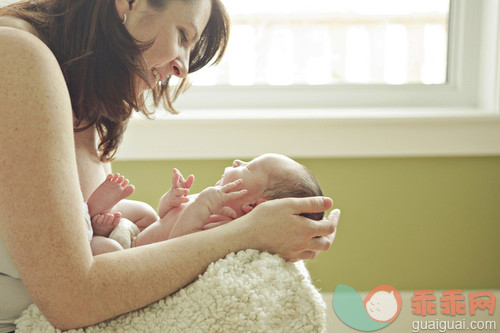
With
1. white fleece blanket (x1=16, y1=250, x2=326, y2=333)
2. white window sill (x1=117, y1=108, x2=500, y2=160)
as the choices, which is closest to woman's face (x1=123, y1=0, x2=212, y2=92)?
white fleece blanket (x1=16, y1=250, x2=326, y2=333)

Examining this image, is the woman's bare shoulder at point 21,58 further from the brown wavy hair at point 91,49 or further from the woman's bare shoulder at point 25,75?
the brown wavy hair at point 91,49

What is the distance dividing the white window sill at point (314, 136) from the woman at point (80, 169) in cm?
72

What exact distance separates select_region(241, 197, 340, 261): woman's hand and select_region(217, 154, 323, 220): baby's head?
12cm

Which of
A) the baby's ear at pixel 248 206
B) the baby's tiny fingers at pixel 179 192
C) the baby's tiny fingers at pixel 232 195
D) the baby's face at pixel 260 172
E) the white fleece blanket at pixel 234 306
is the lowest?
the white fleece blanket at pixel 234 306

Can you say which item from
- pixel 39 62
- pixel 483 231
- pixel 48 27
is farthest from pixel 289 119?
pixel 39 62

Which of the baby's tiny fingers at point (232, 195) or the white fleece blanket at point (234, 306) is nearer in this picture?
the white fleece blanket at point (234, 306)

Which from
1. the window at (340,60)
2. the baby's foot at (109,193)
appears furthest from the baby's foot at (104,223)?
the window at (340,60)

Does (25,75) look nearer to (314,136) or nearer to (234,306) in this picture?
(234,306)

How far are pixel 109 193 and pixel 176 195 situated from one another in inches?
6.2

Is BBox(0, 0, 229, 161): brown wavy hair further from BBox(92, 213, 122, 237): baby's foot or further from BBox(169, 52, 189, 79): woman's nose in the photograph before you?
BBox(92, 213, 122, 237): baby's foot

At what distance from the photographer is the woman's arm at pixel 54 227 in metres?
0.86

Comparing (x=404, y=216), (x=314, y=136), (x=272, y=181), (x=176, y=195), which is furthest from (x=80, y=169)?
(x=404, y=216)

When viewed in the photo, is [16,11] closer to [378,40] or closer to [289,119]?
→ [289,119]

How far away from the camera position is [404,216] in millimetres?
2104
